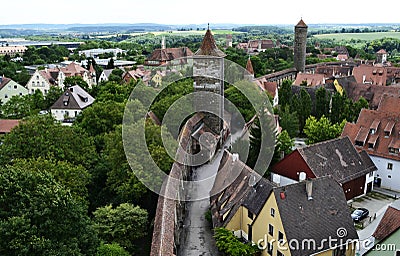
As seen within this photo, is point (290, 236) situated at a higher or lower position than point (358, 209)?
higher

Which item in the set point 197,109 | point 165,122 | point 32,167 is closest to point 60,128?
point 32,167

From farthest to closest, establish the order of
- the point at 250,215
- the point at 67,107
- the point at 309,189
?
the point at 67,107 → the point at 250,215 → the point at 309,189

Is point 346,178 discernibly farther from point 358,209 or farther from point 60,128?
point 60,128

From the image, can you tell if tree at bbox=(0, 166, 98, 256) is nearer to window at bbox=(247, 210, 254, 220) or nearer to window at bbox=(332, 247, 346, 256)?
window at bbox=(247, 210, 254, 220)

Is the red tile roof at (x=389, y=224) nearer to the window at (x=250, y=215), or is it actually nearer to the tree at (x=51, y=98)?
the window at (x=250, y=215)

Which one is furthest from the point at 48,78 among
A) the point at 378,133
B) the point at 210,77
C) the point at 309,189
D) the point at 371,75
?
the point at 309,189

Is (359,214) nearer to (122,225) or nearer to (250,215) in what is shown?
(250,215)

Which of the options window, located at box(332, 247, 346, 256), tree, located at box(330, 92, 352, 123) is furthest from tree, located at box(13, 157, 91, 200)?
tree, located at box(330, 92, 352, 123)
